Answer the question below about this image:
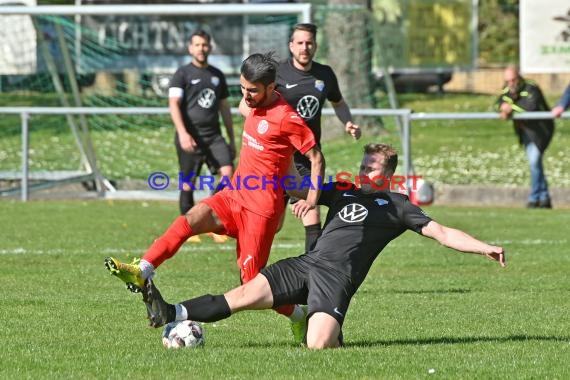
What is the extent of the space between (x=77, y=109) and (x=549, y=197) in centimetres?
687

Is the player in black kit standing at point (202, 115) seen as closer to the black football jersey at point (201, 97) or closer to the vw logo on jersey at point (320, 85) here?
the black football jersey at point (201, 97)

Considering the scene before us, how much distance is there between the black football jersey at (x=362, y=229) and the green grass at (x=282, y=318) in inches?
20.1

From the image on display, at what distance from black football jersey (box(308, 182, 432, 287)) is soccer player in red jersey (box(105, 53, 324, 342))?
0.84 ft

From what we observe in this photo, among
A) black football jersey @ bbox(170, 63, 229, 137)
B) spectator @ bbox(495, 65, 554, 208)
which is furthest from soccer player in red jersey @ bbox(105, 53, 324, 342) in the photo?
spectator @ bbox(495, 65, 554, 208)

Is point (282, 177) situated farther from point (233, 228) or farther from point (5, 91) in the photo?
point (5, 91)

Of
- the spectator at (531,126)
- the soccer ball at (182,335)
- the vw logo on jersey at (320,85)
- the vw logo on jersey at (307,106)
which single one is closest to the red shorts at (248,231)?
the soccer ball at (182,335)

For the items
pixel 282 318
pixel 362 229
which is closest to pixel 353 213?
pixel 362 229

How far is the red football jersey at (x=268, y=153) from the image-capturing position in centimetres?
873

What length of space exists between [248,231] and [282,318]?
117cm

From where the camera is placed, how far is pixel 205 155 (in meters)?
15.1

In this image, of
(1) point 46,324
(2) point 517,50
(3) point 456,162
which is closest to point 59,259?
(1) point 46,324

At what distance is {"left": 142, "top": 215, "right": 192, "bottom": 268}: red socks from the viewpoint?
27.6 feet

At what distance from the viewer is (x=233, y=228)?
346 inches

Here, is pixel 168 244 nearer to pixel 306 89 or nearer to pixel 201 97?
pixel 306 89
